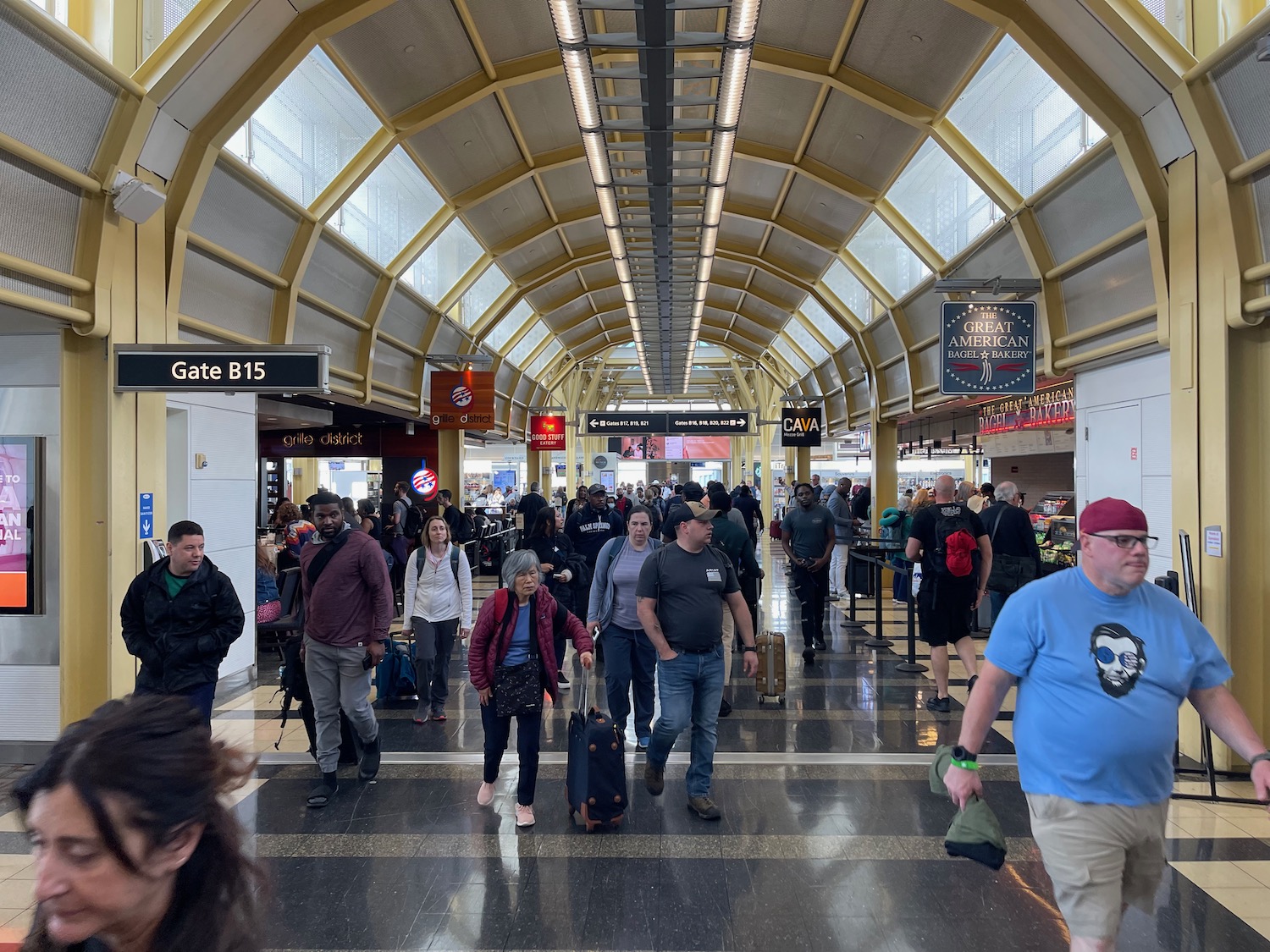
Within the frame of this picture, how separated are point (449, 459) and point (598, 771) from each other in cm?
1375

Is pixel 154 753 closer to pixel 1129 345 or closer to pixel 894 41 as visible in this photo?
pixel 1129 345

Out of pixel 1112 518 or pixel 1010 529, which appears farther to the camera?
pixel 1010 529

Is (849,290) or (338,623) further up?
(849,290)

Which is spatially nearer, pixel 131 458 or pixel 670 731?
pixel 670 731

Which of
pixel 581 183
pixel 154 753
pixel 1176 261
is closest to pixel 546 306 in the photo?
pixel 581 183

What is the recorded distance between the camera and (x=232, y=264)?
7.97 metres

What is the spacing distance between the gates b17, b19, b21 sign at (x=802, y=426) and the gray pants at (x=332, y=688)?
605 inches

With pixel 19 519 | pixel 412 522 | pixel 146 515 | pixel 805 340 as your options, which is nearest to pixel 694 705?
pixel 146 515

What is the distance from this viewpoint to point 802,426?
64.4 feet

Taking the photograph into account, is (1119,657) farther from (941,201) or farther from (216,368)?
(941,201)

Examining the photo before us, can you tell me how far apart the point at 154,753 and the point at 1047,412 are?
14.0 meters

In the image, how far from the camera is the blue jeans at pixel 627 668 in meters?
5.83

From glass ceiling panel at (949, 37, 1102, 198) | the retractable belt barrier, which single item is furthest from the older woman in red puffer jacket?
glass ceiling panel at (949, 37, 1102, 198)

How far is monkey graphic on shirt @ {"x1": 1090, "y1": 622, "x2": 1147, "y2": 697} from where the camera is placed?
2523 millimetres
